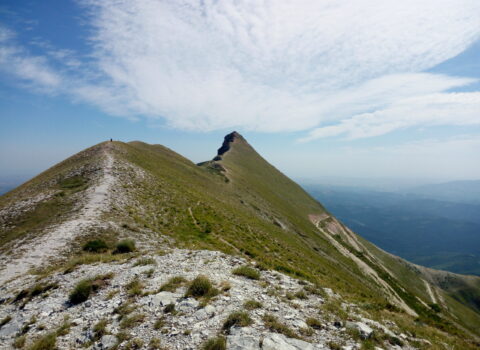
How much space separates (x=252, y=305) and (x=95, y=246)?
540 inches

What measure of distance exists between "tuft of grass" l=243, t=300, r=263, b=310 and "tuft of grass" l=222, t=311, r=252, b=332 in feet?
2.89

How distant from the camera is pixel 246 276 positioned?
43.7 feet

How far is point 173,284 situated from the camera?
11250 mm

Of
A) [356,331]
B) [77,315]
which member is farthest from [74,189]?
[356,331]

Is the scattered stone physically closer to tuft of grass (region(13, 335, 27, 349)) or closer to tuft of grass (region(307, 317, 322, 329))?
tuft of grass (region(307, 317, 322, 329))

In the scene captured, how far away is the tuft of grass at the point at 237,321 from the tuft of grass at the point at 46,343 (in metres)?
5.85

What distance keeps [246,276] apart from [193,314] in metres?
4.92

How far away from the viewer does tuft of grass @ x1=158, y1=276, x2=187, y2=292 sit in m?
10.9

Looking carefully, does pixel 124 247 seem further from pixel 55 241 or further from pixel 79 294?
pixel 79 294

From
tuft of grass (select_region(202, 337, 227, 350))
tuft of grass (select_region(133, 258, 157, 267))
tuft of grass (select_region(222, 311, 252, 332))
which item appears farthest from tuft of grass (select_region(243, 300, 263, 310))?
tuft of grass (select_region(133, 258, 157, 267))

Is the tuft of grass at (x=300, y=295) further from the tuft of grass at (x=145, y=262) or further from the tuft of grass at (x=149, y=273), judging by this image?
the tuft of grass at (x=145, y=262)

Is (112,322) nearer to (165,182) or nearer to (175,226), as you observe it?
(175,226)

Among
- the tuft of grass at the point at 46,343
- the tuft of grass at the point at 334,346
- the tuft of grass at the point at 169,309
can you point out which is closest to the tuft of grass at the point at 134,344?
the tuft of grass at the point at 169,309

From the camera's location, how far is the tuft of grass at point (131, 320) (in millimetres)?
8430
